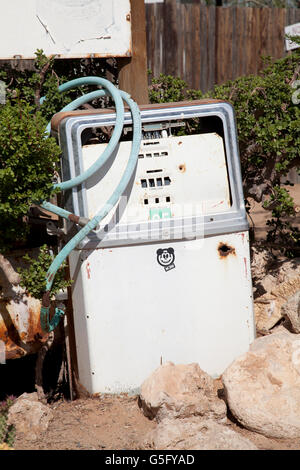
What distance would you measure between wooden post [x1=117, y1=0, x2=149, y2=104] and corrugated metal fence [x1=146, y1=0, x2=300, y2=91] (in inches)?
151

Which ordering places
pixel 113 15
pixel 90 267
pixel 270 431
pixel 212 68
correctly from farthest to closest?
pixel 212 68, pixel 113 15, pixel 90 267, pixel 270 431

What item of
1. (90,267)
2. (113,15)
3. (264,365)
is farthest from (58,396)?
(113,15)

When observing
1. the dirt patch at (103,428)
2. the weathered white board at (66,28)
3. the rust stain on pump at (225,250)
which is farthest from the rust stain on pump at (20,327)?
the weathered white board at (66,28)

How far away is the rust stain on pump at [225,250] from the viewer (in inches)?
147

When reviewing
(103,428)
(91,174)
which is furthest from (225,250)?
(103,428)

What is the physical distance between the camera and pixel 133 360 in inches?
146

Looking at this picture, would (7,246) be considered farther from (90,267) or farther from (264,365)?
(264,365)

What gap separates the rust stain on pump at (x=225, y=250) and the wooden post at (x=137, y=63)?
130 cm

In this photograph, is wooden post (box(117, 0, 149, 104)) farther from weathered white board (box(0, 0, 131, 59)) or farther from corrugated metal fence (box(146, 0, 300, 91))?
corrugated metal fence (box(146, 0, 300, 91))

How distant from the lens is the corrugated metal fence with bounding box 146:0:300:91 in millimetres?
8188

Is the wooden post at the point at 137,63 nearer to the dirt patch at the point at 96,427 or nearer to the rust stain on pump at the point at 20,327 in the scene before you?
the rust stain on pump at the point at 20,327

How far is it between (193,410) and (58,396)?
1.41 meters

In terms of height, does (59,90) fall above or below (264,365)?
above

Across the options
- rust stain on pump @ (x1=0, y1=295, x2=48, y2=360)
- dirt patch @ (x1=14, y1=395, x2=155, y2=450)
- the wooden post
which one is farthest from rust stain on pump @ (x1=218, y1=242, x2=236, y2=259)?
the wooden post
